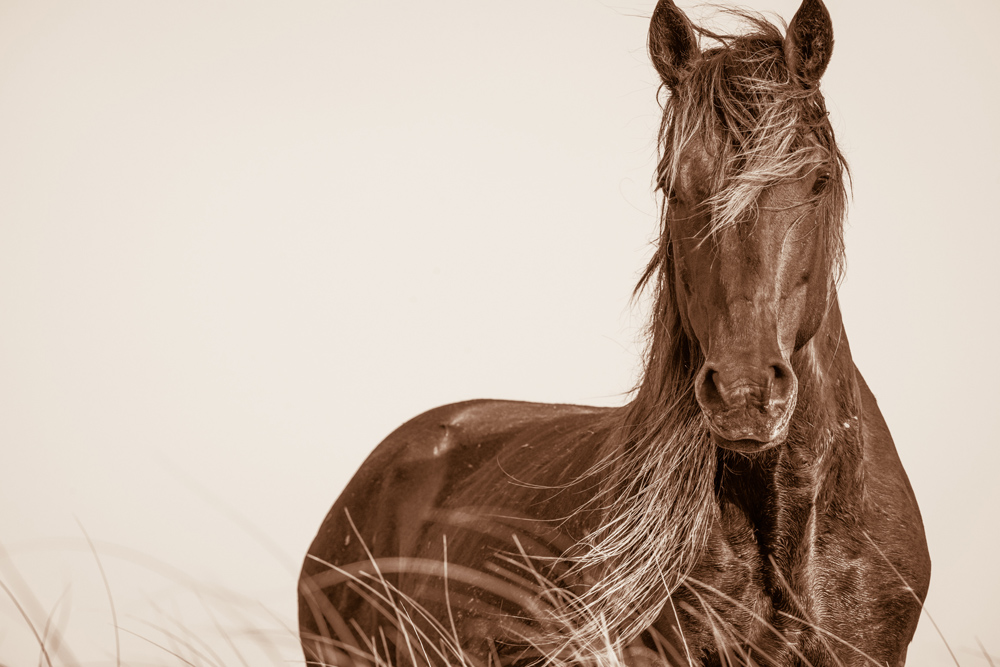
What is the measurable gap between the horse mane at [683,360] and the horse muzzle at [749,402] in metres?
0.30

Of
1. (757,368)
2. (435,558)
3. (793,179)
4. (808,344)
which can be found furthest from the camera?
(435,558)

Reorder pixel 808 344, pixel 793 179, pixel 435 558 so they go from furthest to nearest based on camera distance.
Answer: pixel 435 558
pixel 808 344
pixel 793 179

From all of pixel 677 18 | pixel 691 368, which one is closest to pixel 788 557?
pixel 691 368

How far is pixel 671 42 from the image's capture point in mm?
2207

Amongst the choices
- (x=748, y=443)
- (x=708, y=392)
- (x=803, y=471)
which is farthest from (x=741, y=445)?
(x=803, y=471)

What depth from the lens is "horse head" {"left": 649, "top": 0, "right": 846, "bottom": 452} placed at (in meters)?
1.76

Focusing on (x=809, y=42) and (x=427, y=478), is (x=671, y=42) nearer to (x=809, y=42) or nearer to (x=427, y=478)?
(x=809, y=42)

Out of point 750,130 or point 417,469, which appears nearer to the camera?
point 750,130

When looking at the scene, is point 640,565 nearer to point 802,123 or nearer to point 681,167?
point 681,167

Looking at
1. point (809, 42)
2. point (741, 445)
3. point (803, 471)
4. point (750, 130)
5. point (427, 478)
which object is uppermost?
point (809, 42)

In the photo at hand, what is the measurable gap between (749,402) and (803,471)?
405mm

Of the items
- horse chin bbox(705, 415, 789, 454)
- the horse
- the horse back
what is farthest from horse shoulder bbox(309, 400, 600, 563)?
horse chin bbox(705, 415, 789, 454)

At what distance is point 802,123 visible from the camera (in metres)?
1.99

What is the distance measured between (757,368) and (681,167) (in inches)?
20.8
